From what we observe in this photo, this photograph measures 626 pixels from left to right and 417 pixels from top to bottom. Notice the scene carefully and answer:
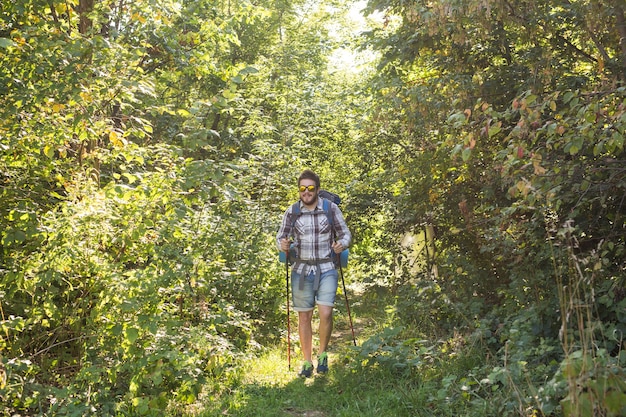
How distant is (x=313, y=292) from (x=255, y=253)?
2.49 metres

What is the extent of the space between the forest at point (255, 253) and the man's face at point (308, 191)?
665 millimetres

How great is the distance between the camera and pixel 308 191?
6.48 m

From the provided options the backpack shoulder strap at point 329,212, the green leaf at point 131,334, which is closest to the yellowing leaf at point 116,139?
the green leaf at point 131,334

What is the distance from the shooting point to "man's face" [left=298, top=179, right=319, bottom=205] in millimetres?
6477

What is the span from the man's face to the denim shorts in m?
0.72

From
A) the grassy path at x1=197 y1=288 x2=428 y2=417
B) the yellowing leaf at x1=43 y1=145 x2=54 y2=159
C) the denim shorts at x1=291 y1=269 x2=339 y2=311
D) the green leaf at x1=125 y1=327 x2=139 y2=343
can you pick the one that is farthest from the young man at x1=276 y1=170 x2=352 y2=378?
the yellowing leaf at x1=43 y1=145 x2=54 y2=159

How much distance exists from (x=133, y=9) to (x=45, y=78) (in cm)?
163

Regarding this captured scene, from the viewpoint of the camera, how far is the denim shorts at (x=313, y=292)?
643 cm

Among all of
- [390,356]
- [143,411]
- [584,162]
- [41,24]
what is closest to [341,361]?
[390,356]

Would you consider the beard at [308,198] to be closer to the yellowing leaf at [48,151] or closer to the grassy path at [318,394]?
the grassy path at [318,394]

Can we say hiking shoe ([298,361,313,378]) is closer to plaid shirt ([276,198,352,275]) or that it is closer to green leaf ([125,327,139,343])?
plaid shirt ([276,198,352,275])

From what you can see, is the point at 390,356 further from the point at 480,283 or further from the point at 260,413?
the point at 480,283

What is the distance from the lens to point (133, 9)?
6879mm

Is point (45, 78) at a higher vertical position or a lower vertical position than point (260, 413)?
higher
